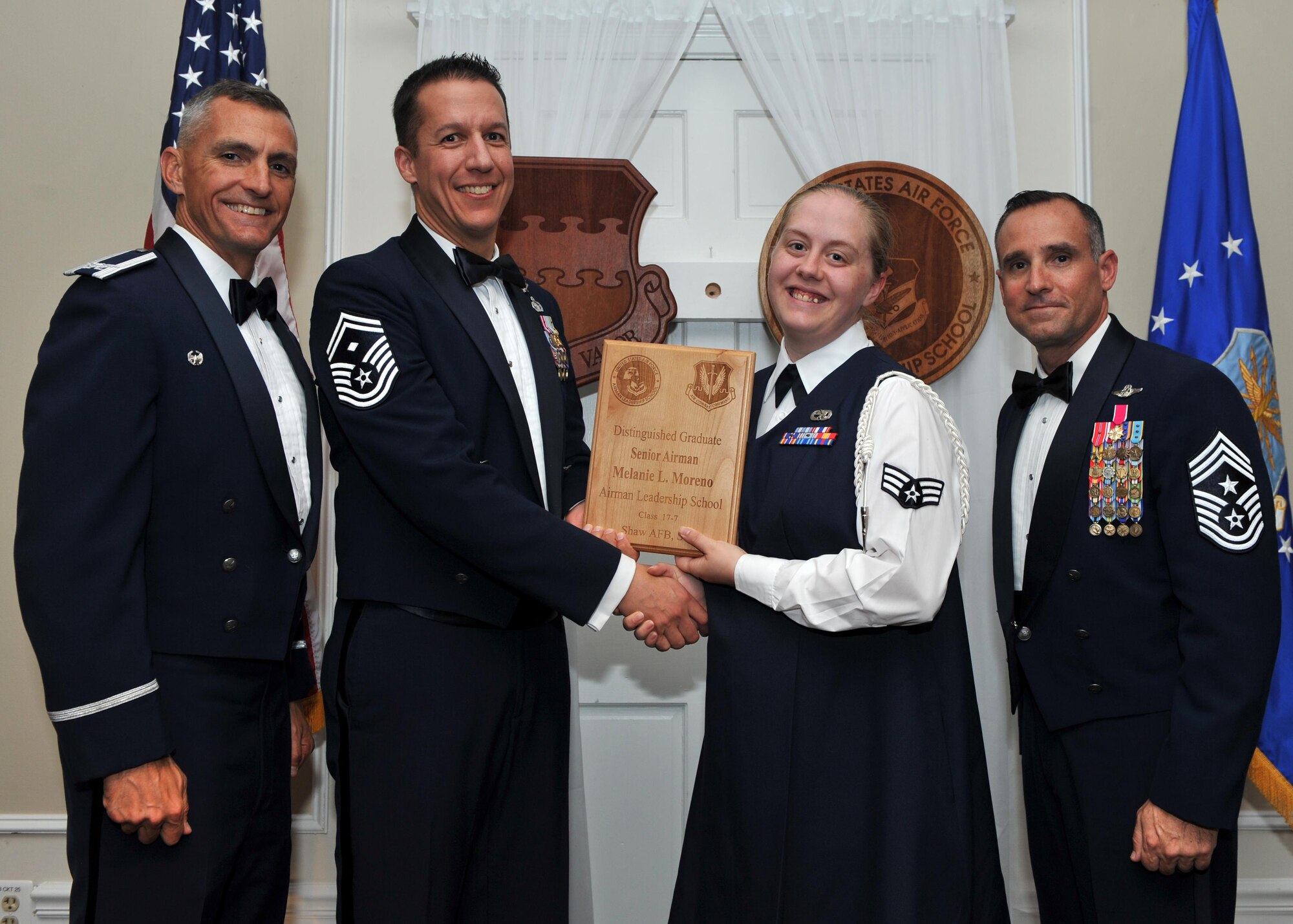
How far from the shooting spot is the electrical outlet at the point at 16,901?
3.15 m

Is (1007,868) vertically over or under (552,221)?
under

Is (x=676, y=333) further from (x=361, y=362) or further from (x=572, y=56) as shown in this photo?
(x=361, y=362)

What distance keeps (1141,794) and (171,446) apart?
6.35ft

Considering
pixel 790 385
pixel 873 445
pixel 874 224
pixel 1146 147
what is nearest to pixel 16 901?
pixel 790 385

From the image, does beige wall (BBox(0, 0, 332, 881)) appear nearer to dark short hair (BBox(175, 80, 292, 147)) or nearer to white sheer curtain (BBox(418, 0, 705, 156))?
white sheer curtain (BBox(418, 0, 705, 156))

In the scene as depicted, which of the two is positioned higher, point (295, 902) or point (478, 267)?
point (478, 267)

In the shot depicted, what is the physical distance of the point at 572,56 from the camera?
3135mm

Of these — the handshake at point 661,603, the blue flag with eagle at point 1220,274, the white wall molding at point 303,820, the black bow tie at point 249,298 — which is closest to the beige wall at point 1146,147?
the blue flag with eagle at point 1220,274

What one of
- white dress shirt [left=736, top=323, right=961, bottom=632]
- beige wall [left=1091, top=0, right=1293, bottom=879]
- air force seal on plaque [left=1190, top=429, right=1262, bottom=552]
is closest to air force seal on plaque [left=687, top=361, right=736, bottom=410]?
white dress shirt [left=736, top=323, right=961, bottom=632]

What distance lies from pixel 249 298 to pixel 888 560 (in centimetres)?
132

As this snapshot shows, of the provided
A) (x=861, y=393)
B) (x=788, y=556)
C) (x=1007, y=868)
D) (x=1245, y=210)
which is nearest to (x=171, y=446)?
(x=788, y=556)

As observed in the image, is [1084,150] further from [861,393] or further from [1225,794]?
[1225,794]

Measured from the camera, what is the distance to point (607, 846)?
3229mm

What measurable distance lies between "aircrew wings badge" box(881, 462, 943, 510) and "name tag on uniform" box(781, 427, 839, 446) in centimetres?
14
